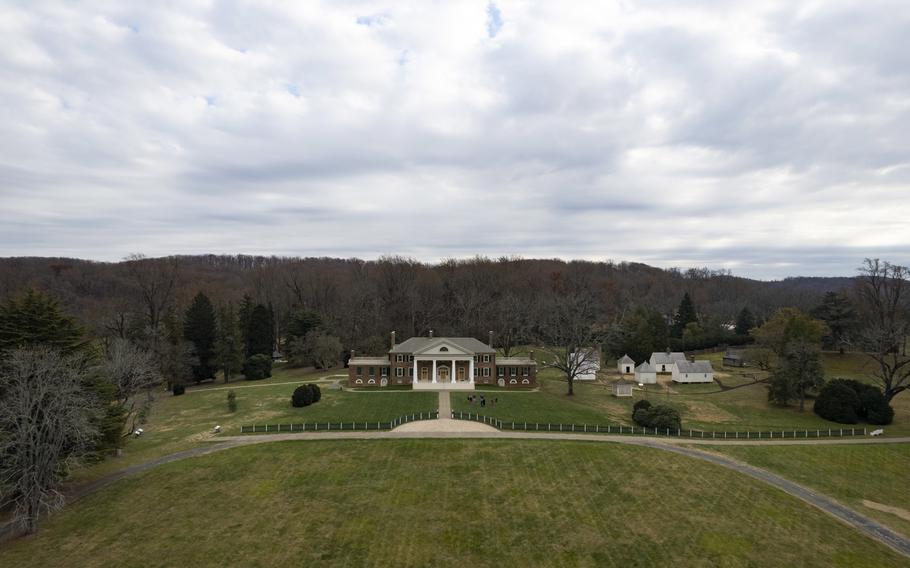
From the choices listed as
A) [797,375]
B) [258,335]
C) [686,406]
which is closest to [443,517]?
[686,406]

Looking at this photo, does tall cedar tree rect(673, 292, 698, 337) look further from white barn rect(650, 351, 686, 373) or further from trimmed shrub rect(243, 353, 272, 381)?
trimmed shrub rect(243, 353, 272, 381)

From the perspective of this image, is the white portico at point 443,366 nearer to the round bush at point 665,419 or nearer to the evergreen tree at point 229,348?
the round bush at point 665,419

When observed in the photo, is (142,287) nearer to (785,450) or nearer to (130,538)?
(130,538)

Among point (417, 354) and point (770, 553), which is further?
point (417, 354)

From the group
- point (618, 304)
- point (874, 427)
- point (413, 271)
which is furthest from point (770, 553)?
point (618, 304)

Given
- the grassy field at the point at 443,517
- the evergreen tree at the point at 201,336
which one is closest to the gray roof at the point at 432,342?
the grassy field at the point at 443,517
